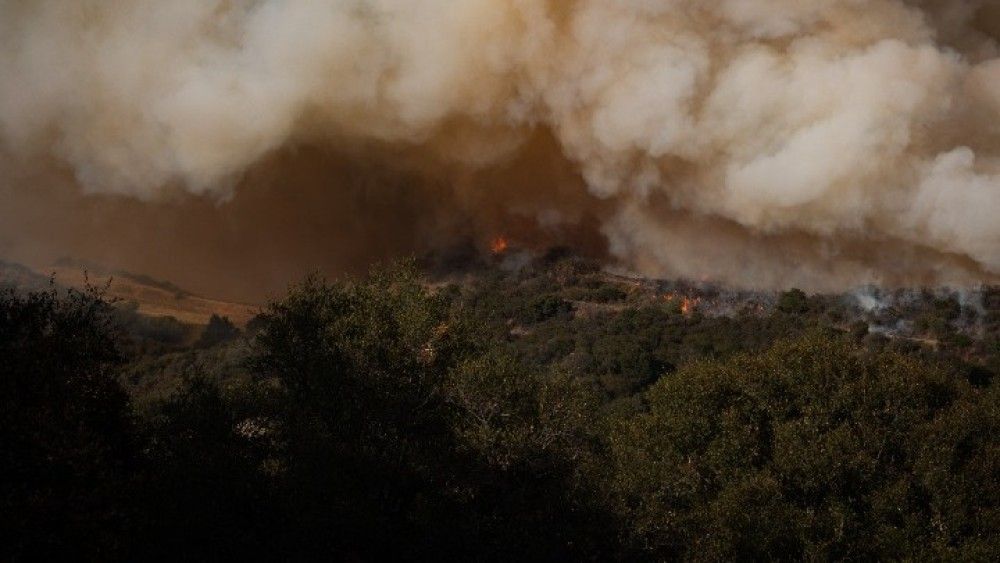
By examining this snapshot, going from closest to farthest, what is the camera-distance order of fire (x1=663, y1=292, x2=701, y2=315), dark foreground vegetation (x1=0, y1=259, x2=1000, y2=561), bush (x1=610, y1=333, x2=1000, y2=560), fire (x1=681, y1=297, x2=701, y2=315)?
dark foreground vegetation (x1=0, y1=259, x2=1000, y2=561)
bush (x1=610, y1=333, x2=1000, y2=560)
fire (x1=681, y1=297, x2=701, y2=315)
fire (x1=663, y1=292, x2=701, y2=315)

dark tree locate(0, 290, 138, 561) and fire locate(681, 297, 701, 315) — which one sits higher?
fire locate(681, 297, 701, 315)

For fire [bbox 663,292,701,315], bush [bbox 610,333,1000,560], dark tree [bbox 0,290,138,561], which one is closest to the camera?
dark tree [bbox 0,290,138,561]

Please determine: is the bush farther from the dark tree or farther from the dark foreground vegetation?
the dark tree

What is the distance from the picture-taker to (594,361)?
227 ft

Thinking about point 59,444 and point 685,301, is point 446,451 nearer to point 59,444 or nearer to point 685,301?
point 59,444

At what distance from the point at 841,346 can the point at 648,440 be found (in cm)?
789

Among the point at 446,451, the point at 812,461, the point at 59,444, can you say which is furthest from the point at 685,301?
the point at 59,444

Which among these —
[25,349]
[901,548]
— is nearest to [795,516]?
[901,548]

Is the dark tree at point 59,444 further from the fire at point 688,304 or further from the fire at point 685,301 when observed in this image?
the fire at point 688,304

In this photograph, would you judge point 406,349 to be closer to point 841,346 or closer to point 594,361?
point 841,346

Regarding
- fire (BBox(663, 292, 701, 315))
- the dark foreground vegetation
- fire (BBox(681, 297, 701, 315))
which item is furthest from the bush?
fire (BBox(663, 292, 701, 315))

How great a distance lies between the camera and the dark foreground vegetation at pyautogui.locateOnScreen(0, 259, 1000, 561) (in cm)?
1341

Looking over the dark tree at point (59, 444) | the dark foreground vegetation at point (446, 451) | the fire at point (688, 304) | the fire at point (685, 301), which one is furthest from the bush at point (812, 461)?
the fire at point (685, 301)

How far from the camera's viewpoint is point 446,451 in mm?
20188
